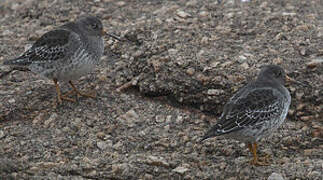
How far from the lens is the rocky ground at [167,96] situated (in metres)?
6.57

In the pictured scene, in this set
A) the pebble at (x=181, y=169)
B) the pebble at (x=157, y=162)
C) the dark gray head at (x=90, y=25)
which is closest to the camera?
the pebble at (x=181, y=169)

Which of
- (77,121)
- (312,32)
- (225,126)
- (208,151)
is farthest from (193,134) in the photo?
(312,32)

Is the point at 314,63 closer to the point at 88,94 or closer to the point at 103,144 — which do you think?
the point at 103,144

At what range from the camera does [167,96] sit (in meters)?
8.01

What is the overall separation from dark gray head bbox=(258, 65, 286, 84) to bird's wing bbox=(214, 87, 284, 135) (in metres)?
0.32

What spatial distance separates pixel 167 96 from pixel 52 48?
1.69 meters

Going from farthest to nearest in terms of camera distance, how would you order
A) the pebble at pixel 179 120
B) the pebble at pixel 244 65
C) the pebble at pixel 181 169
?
1. the pebble at pixel 244 65
2. the pebble at pixel 179 120
3. the pebble at pixel 181 169

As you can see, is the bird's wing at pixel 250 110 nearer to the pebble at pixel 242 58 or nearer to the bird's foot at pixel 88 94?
the pebble at pixel 242 58

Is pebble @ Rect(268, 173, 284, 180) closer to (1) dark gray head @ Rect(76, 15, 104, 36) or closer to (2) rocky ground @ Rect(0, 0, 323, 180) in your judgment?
(2) rocky ground @ Rect(0, 0, 323, 180)

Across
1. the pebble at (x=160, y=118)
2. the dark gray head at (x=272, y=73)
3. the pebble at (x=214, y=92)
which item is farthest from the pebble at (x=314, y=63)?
the pebble at (x=160, y=118)

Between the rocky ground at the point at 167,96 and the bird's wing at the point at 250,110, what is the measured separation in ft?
1.55

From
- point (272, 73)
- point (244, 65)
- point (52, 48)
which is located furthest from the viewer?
point (244, 65)

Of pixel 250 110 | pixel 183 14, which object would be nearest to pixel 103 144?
pixel 250 110

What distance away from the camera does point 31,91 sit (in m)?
8.27
